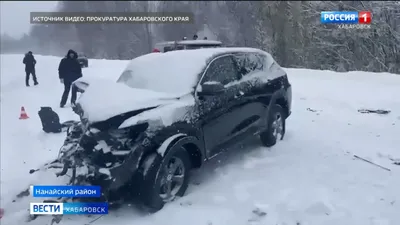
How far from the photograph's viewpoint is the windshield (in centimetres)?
464

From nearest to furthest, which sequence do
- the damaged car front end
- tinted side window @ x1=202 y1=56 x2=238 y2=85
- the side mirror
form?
the damaged car front end, the side mirror, tinted side window @ x1=202 y1=56 x2=238 y2=85

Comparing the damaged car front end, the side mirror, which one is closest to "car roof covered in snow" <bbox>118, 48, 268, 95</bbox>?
the side mirror

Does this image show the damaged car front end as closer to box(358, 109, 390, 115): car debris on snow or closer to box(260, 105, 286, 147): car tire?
box(260, 105, 286, 147): car tire

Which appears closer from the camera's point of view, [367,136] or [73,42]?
[367,136]

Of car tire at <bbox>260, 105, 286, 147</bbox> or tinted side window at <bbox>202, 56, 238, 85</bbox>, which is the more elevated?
tinted side window at <bbox>202, 56, 238, 85</bbox>

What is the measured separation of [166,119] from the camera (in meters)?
4.07

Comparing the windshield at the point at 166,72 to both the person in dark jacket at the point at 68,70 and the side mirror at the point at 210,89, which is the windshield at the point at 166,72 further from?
the person in dark jacket at the point at 68,70

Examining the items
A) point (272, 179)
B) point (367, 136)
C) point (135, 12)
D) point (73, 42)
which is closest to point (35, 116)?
point (272, 179)

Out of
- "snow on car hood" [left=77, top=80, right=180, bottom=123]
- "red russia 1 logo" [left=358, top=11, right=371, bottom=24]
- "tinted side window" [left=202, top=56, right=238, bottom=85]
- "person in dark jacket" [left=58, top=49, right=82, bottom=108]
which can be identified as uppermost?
"red russia 1 logo" [left=358, top=11, right=371, bottom=24]

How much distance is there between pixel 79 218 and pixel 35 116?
558 cm

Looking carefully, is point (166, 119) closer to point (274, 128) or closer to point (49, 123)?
point (274, 128)

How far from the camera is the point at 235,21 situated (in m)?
33.4

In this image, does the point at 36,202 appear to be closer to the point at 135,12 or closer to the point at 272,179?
the point at 272,179

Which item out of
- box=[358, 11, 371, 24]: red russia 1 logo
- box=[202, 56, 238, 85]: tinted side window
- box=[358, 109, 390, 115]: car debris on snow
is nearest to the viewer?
box=[202, 56, 238, 85]: tinted side window
